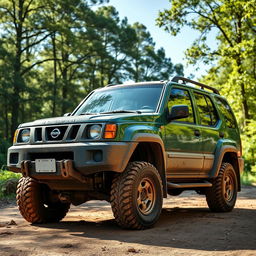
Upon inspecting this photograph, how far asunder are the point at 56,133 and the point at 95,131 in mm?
589

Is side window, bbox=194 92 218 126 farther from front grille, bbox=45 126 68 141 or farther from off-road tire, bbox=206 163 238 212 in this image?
front grille, bbox=45 126 68 141

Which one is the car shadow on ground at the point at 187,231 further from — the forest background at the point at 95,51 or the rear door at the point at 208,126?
the forest background at the point at 95,51

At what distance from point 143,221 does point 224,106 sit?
3815 mm

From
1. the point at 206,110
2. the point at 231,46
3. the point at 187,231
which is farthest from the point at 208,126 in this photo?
the point at 231,46

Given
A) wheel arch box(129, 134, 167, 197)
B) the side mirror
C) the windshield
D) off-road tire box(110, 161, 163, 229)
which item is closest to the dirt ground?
off-road tire box(110, 161, 163, 229)

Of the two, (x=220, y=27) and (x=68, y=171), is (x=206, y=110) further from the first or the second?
(x=220, y=27)

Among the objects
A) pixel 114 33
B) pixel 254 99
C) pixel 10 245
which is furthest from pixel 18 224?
pixel 114 33

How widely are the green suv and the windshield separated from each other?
0.02 meters

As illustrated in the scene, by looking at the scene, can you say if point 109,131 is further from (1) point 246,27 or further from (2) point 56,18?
(2) point 56,18

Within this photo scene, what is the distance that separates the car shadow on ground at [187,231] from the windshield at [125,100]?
1.69m

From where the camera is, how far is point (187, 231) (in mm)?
5609

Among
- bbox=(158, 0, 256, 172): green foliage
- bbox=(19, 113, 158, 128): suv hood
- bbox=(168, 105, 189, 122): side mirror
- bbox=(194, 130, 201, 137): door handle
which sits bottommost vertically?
bbox=(194, 130, 201, 137): door handle

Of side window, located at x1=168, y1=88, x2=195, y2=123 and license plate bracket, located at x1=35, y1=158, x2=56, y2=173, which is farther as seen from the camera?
side window, located at x1=168, y1=88, x2=195, y2=123

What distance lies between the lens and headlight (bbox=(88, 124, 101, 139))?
549 cm
